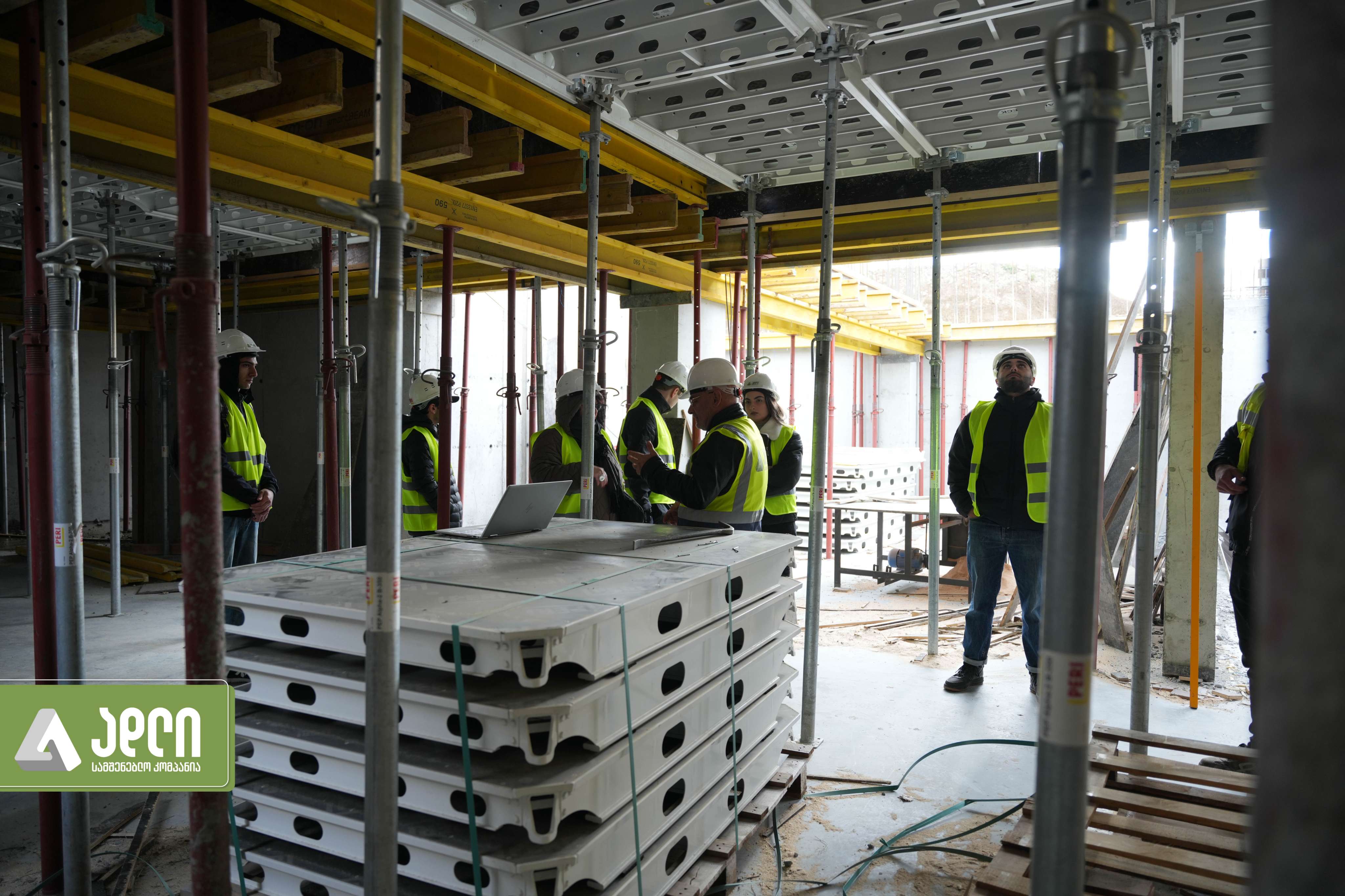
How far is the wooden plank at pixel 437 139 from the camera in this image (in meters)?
4.79

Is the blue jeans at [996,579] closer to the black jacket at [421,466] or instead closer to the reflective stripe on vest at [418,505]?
the black jacket at [421,466]

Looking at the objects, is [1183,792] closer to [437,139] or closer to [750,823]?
[750,823]

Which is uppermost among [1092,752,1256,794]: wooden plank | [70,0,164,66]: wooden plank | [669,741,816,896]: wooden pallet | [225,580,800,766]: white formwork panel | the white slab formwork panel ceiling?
the white slab formwork panel ceiling

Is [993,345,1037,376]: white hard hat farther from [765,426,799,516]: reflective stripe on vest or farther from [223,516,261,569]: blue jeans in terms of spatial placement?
[223,516,261,569]: blue jeans

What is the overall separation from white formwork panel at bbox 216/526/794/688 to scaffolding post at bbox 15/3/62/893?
77 cm

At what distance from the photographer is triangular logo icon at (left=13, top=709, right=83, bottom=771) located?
2.86 meters

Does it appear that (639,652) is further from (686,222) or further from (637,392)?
(637,392)

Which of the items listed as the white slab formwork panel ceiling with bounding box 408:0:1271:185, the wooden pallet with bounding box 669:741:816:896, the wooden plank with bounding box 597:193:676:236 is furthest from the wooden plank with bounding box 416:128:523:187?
the wooden pallet with bounding box 669:741:816:896

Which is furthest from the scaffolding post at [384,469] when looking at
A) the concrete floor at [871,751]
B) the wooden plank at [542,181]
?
the wooden plank at [542,181]

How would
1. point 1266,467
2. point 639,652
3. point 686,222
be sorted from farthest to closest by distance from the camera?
1. point 686,222
2. point 639,652
3. point 1266,467

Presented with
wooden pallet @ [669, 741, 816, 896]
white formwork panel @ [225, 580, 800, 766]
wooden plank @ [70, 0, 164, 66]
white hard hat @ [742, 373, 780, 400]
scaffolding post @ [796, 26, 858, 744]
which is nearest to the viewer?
white formwork panel @ [225, 580, 800, 766]

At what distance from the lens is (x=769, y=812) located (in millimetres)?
3777

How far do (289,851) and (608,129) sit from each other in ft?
15.6

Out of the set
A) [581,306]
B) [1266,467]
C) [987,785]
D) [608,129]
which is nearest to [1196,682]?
[987,785]
